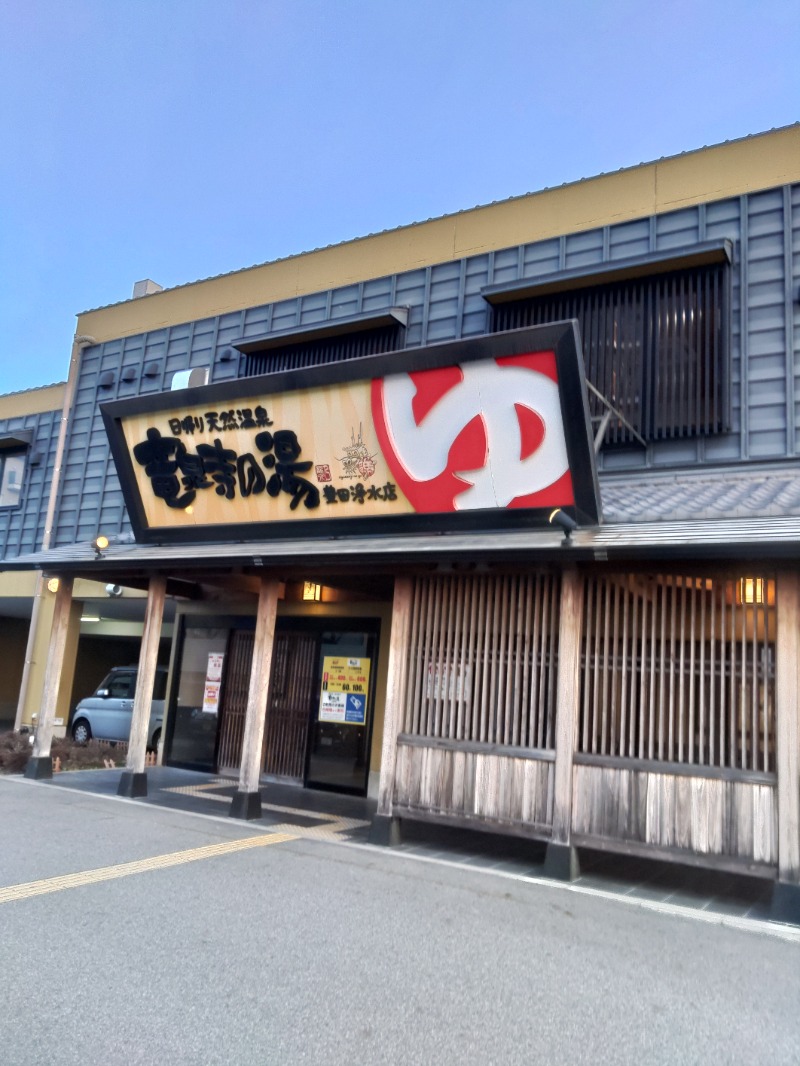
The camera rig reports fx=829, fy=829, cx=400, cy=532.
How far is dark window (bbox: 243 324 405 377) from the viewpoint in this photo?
12241 mm

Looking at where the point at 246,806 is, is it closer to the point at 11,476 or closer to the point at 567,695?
the point at 567,695

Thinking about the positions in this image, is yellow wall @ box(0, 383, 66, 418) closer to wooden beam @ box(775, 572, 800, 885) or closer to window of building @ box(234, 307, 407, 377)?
window of building @ box(234, 307, 407, 377)

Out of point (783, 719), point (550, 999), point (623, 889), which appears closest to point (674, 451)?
point (783, 719)

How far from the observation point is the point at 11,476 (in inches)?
701

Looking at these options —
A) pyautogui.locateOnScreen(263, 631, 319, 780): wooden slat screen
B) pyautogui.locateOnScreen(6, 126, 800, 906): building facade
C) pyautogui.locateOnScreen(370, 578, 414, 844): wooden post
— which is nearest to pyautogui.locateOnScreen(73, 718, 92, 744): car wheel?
pyautogui.locateOnScreen(6, 126, 800, 906): building facade

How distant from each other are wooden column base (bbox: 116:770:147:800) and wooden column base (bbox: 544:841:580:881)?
5.50 m

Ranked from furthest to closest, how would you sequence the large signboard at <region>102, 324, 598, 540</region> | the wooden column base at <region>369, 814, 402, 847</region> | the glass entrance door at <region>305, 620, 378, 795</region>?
the glass entrance door at <region>305, 620, 378, 795</region>, the wooden column base at <region>369, 814, 402, 847</region>, the large signboard at <region>102, 324, 598, 540</region>

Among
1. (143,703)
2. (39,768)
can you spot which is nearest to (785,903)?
(143,703)

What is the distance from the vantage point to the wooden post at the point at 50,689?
11289mm

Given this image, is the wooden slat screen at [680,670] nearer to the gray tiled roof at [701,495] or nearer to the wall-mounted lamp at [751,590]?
the wall-mounted lamp at [751,590]

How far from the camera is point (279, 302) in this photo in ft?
45.6

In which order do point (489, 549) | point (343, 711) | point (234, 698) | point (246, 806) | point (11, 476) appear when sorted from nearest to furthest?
point (489, 549), point (246, 806), point (343, 711), point (234, 698), point (11, 476)

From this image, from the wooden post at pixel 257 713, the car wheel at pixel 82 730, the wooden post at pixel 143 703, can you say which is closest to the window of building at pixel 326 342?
the wooden post at pixel 257 713

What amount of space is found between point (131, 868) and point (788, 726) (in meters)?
5.36
